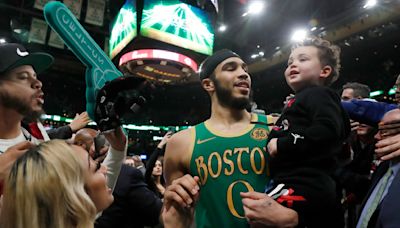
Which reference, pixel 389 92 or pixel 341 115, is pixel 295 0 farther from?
pixel 341 115

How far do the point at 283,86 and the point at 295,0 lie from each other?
3.90 meters


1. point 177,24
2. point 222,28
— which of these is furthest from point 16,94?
point 222,28

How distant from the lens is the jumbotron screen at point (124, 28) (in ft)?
24.6

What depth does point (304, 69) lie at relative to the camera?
2201 millimetres

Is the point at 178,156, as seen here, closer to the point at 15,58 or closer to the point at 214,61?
the point at 214,61

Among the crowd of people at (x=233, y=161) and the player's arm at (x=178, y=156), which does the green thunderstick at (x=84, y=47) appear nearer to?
the crowd of people at (x=233, y=161)

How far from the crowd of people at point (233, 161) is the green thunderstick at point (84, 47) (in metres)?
0.33

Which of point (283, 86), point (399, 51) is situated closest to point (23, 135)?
point (399, 51)

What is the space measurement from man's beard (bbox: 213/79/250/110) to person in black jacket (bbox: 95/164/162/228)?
1.18 metres

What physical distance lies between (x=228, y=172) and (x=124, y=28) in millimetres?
6753

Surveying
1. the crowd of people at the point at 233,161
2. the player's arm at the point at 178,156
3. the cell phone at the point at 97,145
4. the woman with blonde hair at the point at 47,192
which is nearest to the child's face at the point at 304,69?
the crowd of people at the point at 233,161

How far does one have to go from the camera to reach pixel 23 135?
2.26 m

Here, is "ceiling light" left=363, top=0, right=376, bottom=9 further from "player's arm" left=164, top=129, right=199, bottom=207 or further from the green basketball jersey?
"player's arm" left=164, top=129, right=199, bottom=207

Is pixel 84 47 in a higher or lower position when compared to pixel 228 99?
higher
